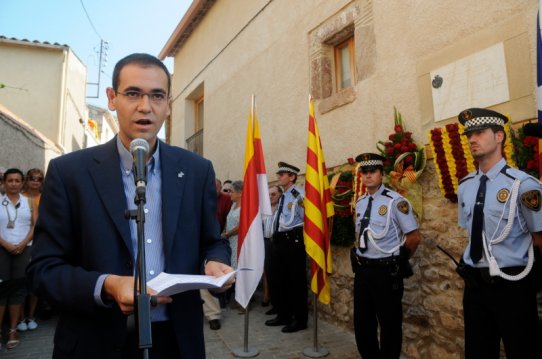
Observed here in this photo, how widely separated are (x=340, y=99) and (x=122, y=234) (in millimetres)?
4363

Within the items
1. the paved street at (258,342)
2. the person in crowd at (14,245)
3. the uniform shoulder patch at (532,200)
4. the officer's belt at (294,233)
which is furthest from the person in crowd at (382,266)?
the person in crowd at (14,245)

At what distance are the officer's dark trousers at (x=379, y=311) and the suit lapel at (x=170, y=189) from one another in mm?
2481

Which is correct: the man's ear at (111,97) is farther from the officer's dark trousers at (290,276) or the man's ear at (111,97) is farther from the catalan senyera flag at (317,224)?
the officer's dark trousers at (290,276)

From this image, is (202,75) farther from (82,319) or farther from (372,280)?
(82,319)

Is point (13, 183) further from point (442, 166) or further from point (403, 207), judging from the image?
point (442, 166)

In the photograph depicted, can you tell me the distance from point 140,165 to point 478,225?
2416 mm

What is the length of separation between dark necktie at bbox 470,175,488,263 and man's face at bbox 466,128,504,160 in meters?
0.19

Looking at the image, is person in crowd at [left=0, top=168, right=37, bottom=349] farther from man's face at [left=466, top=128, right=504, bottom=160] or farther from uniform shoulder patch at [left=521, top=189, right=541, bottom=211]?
uniform shoulder patch at [left=521, top=189, right=541, bottom=211]

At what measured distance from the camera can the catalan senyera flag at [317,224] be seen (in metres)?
4.24

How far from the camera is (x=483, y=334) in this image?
2.63 m

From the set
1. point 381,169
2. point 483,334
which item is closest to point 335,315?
point 381,169

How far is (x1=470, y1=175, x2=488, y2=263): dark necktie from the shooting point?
2.67 metres

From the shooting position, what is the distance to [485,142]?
2730mm

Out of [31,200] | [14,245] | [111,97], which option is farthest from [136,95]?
[31,200]
